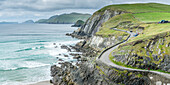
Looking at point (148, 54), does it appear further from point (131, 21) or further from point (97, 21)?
point (97, 21)

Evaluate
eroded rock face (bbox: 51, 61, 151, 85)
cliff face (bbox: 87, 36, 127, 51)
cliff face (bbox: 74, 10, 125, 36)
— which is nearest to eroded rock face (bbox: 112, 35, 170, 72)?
eroded rock face (bbox: 51, 61, 151, 85)

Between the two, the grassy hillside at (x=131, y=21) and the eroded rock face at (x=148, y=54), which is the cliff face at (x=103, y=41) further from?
the eroded rock face at (x=148, y=54)

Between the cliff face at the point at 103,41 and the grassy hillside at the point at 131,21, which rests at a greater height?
the grassy hillside at the point at 131,21

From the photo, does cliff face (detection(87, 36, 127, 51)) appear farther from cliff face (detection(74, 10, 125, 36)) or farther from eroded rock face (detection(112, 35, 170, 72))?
cliff face (detection(74, 10, 125, 36))

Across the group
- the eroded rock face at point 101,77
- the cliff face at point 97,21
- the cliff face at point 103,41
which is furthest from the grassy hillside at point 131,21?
the eroded rock face at point 101,77

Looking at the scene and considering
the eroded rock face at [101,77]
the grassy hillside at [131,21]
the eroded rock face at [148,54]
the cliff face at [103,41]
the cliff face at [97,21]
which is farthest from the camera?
the cliff face at [97,21]

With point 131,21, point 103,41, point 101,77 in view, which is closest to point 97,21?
point 131,21

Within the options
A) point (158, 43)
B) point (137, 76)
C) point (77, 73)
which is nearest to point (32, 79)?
point (77, 73)

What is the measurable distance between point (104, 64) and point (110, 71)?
7.71 ft

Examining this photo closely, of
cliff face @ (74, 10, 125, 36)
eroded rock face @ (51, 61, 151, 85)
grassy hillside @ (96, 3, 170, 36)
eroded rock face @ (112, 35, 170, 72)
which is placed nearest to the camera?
eroded rock face @ (51, 61, 151, 85)

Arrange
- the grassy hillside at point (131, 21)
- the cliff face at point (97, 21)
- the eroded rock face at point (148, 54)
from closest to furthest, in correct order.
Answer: the eroded rock face at point (148, 54), the grassy hillside at point (131, 21), the cliff face at point (97, 21)

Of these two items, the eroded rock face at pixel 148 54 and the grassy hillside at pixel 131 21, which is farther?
the grassy hillside at pixel 131 21

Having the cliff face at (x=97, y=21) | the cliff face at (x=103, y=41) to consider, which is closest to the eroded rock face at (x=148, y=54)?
the cliff face at (x=103, y=41)

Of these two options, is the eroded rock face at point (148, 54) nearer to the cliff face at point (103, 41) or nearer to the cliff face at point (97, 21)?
the cliff face at point (103, 41)
